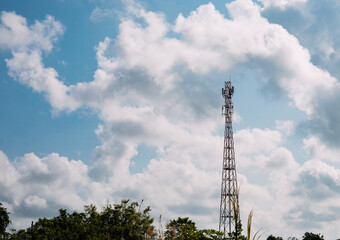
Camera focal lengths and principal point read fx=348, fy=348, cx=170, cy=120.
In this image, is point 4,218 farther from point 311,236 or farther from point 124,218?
point 311,236

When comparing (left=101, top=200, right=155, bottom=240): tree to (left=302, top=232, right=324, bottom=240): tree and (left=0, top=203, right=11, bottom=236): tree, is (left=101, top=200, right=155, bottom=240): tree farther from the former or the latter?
(left=302, top=232, right=324, bottom=240): tree

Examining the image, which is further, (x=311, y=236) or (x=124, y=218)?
(x=311, y=236)

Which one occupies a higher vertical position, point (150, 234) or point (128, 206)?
point (128, 206)

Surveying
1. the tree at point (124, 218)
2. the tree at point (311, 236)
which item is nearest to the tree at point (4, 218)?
the tree at point (124, 218)

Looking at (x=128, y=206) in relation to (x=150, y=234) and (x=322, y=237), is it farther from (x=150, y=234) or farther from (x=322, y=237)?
(x=322, y=237)

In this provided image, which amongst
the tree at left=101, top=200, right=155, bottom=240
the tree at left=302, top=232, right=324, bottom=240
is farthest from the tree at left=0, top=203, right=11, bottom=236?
the tree at left=302, top=232, right=324, bottom=240

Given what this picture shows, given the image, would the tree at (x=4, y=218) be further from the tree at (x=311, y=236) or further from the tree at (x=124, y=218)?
the tree at (x=311, y=236)

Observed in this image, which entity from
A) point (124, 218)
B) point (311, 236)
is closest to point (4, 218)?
point (124, 218)

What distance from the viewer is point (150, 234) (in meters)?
7.75

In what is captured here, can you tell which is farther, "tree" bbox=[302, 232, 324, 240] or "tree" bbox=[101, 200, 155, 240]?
"tree" bbox=[302, 232, 324, 240]

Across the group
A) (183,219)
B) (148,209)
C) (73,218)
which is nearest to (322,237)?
(183,219)

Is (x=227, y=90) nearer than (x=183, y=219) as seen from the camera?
Yes

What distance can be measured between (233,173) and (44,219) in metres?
23.9

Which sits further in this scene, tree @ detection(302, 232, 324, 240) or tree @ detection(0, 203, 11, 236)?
tree @ detection(302, 232, 324, 240)
